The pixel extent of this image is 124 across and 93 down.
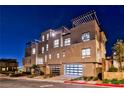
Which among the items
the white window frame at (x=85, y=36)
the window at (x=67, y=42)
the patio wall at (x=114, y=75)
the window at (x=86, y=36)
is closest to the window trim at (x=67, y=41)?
the window at (x=67, y=42)

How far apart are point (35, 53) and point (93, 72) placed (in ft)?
28.9

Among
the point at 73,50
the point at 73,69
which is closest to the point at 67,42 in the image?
the point at 73,50

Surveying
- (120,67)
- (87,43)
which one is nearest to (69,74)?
(87,43)

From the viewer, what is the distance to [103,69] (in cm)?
1827

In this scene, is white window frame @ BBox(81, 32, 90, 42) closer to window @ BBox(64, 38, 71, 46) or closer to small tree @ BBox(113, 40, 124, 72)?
window @ BBox(64, 38, 71, 46)

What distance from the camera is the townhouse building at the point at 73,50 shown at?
2034 centimetres

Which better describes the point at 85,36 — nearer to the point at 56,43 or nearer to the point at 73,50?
the point at 73,50

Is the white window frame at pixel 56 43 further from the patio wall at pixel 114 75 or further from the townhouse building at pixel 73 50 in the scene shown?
the patio wall at pixel 114 75

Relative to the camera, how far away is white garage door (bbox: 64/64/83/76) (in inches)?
832

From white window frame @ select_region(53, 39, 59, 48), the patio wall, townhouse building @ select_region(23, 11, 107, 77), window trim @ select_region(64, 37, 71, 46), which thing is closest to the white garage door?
townhouse building @ select_region(23, 11, 107, 77)

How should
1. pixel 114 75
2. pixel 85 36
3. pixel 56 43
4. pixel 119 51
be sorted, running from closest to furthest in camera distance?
pixel 114 75
pixel 119 51
pixel 85 36
pixel 56 43

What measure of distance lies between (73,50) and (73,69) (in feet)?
6.51

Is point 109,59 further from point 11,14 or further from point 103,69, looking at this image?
point 11,14

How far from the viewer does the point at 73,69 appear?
21.7 meters
